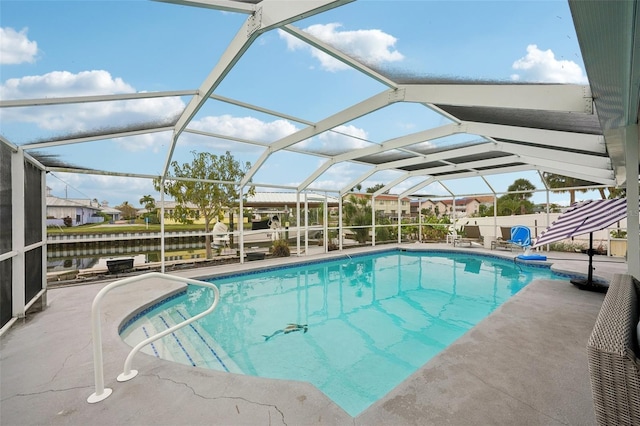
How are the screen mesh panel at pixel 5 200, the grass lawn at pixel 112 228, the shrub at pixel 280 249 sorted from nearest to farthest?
the screen mesh panel at pixel 5 200 < the grass lawn at pixel 112 228 < the shrub at pixel 280 249

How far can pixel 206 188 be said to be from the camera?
9.82 metres

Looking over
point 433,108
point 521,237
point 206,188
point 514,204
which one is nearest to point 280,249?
point 206,188

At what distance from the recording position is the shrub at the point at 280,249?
11.5 meters

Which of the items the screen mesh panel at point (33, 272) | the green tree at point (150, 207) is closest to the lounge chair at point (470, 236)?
the green tree at point (150, 207)

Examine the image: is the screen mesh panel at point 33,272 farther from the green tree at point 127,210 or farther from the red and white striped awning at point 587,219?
the red and white striped awning at point 587,219

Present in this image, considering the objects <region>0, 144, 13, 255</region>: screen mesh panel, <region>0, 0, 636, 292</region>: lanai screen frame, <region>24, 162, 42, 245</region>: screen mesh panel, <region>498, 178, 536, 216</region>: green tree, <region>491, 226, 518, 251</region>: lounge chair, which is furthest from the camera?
<region>498, 178, 536, 216</region>: green tree

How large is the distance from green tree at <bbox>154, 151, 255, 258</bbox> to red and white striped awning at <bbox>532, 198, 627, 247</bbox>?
8605 mm

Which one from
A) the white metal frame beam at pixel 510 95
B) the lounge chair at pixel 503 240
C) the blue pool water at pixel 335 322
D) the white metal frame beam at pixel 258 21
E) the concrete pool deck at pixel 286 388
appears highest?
the white metal frame beam at pixel 258 21

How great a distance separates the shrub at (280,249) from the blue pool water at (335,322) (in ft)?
5.37

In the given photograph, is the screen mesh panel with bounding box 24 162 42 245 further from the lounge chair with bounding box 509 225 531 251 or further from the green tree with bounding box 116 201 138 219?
the lounge chair with bounding box 509 225 531 251

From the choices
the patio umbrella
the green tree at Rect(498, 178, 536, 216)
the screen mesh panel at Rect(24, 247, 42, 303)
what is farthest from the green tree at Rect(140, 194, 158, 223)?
the green tree at Rect(498, 178, 536, 216)

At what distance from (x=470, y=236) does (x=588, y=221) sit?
352 inches

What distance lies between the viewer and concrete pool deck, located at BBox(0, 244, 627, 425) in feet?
7.30

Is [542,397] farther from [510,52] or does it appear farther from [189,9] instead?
[189,9]
